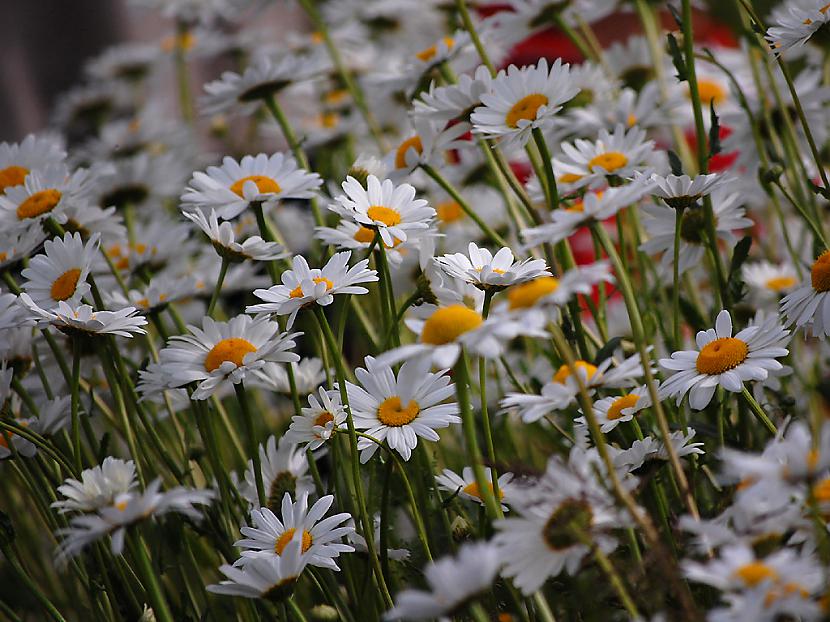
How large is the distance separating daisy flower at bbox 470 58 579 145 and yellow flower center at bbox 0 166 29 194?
1.17 feet

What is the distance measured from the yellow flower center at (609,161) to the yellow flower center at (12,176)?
1.39 ft

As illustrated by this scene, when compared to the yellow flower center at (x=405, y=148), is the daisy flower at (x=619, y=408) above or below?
below

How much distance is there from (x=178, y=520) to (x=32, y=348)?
0.20m

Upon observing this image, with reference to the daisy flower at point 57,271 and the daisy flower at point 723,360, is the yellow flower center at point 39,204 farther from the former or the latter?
the daisy flower at point 723,360

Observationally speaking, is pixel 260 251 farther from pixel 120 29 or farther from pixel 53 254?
pixel 120 29

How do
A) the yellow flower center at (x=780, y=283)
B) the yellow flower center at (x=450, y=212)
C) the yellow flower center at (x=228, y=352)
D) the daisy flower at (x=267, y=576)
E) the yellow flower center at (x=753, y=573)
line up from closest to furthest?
the yellow flower center at (x=753, y=573), the daisy flower at (x=267, y=576), the yellow flower center at (x=228, y=352), the yellow flower center at (x=780, y=283), the yellow flower center at (x=450, y=212)

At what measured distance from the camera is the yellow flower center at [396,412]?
1.60ft

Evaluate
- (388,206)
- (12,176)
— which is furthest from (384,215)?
(12,176)

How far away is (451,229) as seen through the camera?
97 cm

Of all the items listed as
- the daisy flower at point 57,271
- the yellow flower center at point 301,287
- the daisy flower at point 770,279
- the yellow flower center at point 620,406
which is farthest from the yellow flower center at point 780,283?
the daisy flower at point 57,271

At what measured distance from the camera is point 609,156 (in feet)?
1.99

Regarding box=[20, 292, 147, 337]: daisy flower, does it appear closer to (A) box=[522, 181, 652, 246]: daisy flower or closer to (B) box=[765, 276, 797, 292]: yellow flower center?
(A) box=[522, 181, 652, 246]: daisy flower

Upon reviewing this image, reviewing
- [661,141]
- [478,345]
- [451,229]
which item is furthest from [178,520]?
[661,141]

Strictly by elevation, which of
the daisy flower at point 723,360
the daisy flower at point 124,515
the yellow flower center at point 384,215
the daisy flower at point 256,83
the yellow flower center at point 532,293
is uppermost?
the daisy flower at point 256,83
